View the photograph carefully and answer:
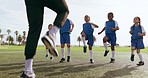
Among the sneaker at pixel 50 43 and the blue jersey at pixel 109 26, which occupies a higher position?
the blue jersey at pixel 109 26

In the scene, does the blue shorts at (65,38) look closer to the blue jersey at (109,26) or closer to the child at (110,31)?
the child at (110,31)

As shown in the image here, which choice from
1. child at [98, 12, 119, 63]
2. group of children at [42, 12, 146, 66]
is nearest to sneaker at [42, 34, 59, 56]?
group of children at [42, 12, 146, 66]

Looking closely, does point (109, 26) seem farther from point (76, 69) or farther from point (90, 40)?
point (76, 69)

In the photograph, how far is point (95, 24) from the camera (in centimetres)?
1301

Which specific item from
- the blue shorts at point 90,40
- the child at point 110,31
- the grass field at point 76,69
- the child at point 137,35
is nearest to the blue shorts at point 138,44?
the child at point 137,35

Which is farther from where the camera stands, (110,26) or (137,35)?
(110,26)

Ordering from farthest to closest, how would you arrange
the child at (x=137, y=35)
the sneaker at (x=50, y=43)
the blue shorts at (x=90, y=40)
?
the blue shorts at (x=90, y=40)
the child at (x=137, y=35)
the sneaker at (x=50, y=43)

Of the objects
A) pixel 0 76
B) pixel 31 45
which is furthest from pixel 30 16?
pixel 0 76

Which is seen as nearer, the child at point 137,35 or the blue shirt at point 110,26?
the child at point 137,35

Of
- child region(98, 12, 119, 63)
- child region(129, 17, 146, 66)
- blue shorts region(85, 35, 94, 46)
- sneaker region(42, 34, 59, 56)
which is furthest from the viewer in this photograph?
child region(98, 12, 119, 63)

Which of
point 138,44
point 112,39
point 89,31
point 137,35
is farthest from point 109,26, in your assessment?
point 138,44

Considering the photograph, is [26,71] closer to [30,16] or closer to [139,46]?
[30,16]

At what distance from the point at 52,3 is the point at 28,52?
1099mm

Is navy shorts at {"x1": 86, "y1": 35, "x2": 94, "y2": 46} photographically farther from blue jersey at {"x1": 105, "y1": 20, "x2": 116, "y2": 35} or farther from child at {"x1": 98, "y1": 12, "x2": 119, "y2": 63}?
blue jersey at {"x1": 105, "y1": 20, "x2": 116, "y2": 35}
